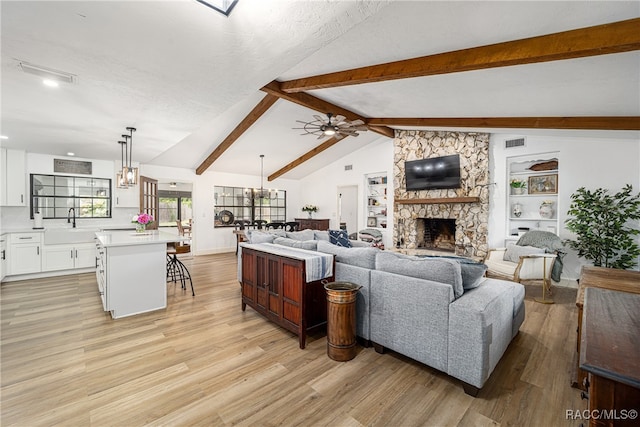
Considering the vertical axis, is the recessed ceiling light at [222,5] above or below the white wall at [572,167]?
above

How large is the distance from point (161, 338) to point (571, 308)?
16.9ft

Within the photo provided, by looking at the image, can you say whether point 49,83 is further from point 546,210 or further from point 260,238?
point 546,210

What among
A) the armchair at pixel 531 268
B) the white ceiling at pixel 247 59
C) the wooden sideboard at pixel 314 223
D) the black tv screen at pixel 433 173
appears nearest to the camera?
the white ceiling at pixel 247 59

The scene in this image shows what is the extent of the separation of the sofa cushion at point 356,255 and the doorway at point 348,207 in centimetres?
595

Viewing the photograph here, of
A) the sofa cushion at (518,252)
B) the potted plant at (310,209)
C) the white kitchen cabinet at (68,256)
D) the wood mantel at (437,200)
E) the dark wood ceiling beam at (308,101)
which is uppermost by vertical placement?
the dark wood ceiling beam at (308,101)

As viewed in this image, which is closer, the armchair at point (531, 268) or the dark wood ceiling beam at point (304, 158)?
the armchair at point (531, 268)

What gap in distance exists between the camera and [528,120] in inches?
165

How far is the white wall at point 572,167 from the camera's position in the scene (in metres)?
4.23

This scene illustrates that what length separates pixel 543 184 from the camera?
17.2 feet

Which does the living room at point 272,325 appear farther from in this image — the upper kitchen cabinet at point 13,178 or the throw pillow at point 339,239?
the throw pillow at point 339,239

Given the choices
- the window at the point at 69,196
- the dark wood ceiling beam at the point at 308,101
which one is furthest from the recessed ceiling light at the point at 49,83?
the window at the point at 69,196

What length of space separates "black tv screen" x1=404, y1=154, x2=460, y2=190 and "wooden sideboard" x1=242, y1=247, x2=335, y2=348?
15.6 ft

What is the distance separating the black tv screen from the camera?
623 centimetres

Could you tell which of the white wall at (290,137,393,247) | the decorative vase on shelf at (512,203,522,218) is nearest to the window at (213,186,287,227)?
the white wall at (290,137,393,247)
